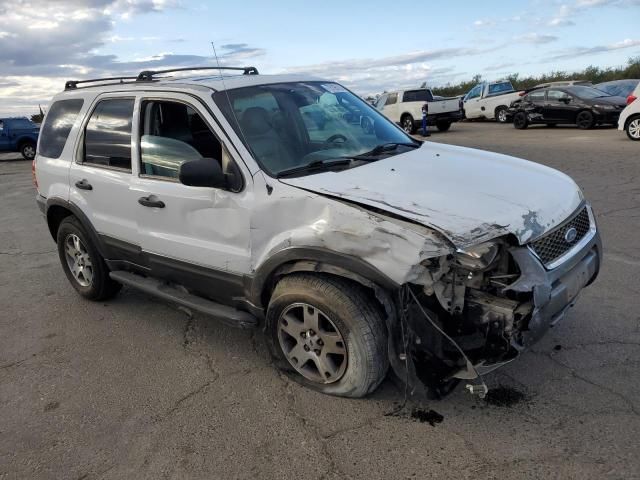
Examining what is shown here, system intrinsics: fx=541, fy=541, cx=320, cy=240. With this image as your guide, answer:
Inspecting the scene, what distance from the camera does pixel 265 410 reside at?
10.7 feet

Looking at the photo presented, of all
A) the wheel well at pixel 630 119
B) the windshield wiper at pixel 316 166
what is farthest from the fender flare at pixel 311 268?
the wheel well at pixel 630 119

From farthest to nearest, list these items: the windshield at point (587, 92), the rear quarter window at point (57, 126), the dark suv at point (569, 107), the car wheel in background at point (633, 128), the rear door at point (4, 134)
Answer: the rear door at point (4, 134)
the windshield at point (587, 92)
the dark suv at point (569, 107)
the car wheel in background at point (633, 128)
the rear quarter window at point (57, 126)

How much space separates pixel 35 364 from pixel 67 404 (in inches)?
30.9

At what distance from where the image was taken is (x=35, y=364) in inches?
161

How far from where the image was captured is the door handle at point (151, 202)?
388cm

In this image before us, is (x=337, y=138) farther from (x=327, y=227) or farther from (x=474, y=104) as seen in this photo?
(x=474, y=104)

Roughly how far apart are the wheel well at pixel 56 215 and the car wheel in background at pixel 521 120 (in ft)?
59.6

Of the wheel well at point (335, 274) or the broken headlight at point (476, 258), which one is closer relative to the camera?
the broken headlight at point (476, 258)

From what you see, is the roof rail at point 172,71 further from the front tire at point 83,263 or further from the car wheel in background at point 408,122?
the car wheel in background at point 408,122

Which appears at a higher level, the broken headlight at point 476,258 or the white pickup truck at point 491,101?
the broken headlight at point 476,258

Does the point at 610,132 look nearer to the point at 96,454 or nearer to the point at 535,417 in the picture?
the point at 535,417

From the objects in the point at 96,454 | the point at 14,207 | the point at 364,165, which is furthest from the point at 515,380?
the point at 14,207

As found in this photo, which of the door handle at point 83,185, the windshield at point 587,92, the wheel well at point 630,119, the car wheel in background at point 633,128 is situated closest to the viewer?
the door handle at point 83,185

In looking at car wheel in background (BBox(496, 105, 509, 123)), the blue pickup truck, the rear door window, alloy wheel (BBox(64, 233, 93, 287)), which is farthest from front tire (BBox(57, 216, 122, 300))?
car wheel in background (BBox(496, 105, 509, 123))
